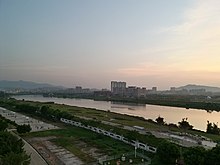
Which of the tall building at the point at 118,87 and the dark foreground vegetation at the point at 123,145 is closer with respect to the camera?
the dark foreground vegetation at the point at 123,145

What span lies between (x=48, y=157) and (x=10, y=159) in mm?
3407

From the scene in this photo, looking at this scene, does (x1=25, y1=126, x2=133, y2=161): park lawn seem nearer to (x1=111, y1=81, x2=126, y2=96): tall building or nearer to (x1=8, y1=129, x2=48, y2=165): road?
(x1=8, y1=129, x2=48, y2=165): road

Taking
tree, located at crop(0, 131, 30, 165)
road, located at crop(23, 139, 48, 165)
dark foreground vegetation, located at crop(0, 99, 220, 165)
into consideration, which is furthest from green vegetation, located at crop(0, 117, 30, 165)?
dark foreground vegetation, located at crop(0, 99, 220, 165)

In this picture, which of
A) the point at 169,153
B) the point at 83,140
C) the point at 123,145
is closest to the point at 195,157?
the point at 169,153

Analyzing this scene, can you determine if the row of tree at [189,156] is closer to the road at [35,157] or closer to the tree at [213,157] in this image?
the tree at [213,157]

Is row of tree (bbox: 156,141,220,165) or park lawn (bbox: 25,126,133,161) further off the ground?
row of tree (bbox: 156,141,220,165)

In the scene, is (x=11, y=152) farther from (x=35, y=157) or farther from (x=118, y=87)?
(x=118, y=87)

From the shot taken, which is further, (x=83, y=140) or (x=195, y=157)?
(x=83, y=140)

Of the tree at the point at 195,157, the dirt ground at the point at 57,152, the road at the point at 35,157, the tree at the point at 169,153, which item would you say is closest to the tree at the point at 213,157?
the tree at the point at 195,157

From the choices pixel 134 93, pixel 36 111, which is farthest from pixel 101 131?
pixel 134 93

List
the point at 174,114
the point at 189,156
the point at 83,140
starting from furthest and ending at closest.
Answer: the point at 174,114 < the point at 83,140 < the point at 189,156

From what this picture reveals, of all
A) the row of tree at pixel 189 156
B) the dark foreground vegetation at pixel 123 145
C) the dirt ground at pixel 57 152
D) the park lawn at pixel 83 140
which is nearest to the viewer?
the row of tree at pixel 189 156

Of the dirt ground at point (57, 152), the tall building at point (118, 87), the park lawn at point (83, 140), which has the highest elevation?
the tall building at point (118, 87)

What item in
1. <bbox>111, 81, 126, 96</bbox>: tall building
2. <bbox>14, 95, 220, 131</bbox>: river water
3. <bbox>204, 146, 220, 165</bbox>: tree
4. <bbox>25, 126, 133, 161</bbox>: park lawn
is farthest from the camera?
<bbox>111, 81, 126, 96</bbox>: tall building
